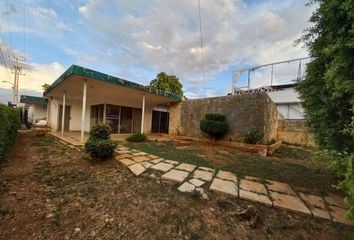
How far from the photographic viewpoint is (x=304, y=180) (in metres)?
3.71

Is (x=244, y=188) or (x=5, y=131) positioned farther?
(x=5, y=131)

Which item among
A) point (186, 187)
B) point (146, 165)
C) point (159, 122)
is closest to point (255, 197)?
point (186, 187)

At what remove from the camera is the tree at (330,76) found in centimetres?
191

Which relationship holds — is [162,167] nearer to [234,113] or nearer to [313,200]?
[313,200]

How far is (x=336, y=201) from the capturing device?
2.73 meters

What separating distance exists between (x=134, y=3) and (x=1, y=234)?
24.7 ft

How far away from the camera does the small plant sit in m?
4.00

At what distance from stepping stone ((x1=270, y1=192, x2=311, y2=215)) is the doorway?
442 inches

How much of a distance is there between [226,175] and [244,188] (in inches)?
24.9

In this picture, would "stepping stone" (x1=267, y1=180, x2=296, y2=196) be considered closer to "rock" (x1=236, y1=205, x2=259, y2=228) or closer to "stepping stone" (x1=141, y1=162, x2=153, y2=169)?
"rock" (x1=236, y1=205, x2=259, y2=228)

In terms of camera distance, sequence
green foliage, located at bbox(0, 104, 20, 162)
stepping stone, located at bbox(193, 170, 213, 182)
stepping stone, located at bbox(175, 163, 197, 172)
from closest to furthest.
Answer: stepping stone, located at bbox(193, 170, 213, 182) → green foliage, located at bbox(0, 104, 20, 162) → stepping stone, located at bbox(175, 163, 197, 172)

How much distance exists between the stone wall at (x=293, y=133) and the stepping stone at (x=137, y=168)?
33.0 feet

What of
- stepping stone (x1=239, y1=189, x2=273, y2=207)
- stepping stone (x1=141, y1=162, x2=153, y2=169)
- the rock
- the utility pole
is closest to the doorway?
stepping stone (x1=141, y1=162, x2=153, y2=169)

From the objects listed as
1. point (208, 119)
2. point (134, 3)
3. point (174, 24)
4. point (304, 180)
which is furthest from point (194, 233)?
point (174, 24)
